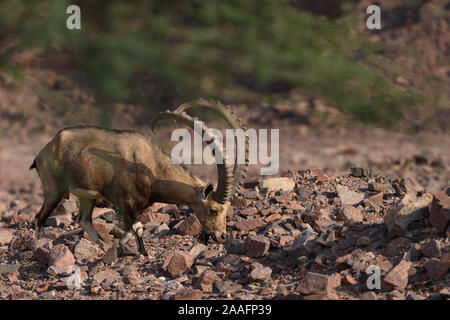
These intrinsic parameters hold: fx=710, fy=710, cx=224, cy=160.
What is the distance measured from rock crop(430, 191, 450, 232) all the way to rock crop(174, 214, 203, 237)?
7.73 ft

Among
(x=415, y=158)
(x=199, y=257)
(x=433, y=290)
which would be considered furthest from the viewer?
(x=415, y=158)

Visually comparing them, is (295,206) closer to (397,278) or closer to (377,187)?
(377,187)

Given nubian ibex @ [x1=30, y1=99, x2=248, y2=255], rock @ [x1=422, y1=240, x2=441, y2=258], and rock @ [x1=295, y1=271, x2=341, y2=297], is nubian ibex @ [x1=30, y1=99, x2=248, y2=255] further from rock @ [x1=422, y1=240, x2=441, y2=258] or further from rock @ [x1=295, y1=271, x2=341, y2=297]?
rock @ [x1=422, y1=240, x2=441, y2=258]

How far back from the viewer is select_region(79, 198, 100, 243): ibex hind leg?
693 centimetres

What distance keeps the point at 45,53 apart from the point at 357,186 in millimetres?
6046

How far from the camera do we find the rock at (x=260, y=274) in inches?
222

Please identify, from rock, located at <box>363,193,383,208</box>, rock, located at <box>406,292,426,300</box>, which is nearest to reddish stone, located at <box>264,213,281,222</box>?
rock, located at <box>363,193,383,208</box>

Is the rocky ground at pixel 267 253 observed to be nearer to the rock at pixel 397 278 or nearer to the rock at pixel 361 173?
the rock at pixel 397 278

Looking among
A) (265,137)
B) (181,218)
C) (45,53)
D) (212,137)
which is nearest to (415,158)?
(265,137)

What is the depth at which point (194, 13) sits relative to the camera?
84.7 inches

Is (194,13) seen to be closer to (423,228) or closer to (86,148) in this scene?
(423,228)

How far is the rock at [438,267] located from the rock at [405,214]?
1.76 ft

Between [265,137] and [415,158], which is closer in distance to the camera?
[415,158]

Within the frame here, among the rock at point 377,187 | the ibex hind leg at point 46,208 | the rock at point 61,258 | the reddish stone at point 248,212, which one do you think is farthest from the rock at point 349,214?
the ibex hind leg at point 46,208
